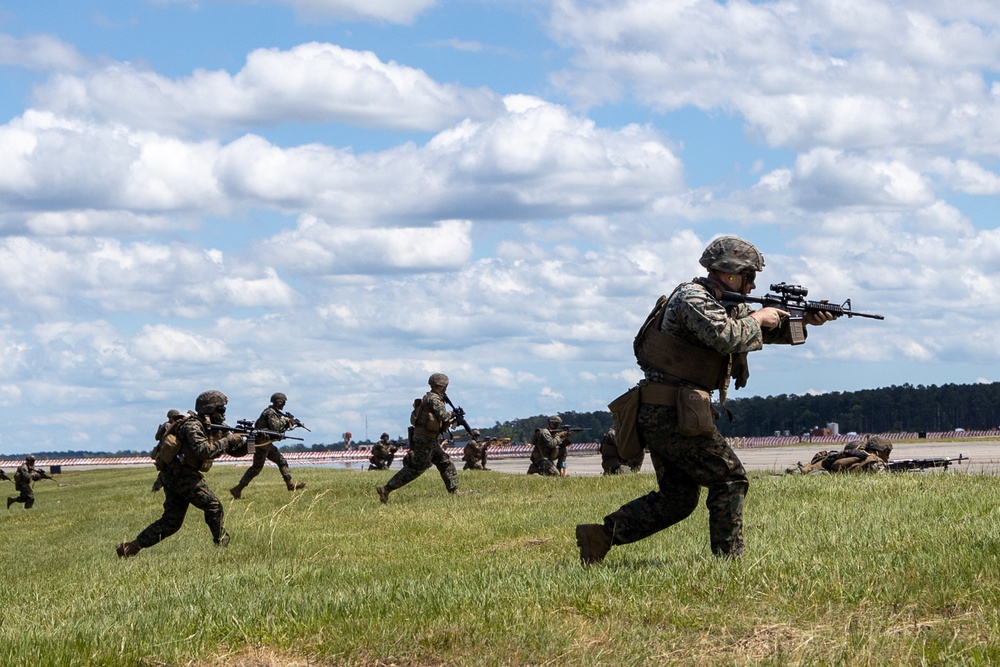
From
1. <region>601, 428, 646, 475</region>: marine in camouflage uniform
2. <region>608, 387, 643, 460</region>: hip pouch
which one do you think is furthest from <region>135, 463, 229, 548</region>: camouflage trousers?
<region>601, 428, 646, 475</region>: marine in camouflage uniform

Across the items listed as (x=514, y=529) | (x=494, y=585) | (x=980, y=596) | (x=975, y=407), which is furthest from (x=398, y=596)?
(x=975, y=407)

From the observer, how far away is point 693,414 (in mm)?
7996

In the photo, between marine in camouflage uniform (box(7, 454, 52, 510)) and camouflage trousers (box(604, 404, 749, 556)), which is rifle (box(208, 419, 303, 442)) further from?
marine in camouflage uniform (box(7, 454, 52, 510))

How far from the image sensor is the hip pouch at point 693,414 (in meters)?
7.98

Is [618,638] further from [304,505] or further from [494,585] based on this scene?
[304,505]

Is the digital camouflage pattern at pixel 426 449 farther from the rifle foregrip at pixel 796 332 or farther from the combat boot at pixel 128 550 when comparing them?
the rifle foregrip at pixel 796 332

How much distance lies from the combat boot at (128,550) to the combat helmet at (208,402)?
64.2 inches

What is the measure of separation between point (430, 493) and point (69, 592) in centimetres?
1095

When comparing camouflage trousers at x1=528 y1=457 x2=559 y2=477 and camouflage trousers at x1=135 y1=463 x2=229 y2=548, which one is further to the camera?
camouflage trousers at x1=528 y1=457 x2=559 y2=477

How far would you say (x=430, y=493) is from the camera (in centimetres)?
2159

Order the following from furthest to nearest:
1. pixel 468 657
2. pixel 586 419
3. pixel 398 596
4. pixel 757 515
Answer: pixel 586 419 → pixel 757 515 → pixel 398 596 → pixel 468 657

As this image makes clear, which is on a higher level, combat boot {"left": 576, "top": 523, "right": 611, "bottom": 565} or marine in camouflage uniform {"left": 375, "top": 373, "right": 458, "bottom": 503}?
marine in camouflage uniform {"left": 375, "top": 373, "right": 458, "bottom": 503}

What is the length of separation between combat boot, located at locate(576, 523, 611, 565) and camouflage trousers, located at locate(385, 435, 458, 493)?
11.0 m

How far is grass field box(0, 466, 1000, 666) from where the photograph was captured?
19.6 feet
